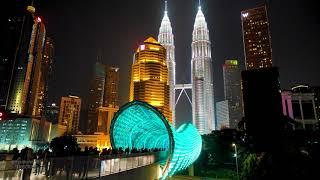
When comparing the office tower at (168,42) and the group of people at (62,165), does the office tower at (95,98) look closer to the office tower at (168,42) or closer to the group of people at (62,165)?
the office tower at (168,42)

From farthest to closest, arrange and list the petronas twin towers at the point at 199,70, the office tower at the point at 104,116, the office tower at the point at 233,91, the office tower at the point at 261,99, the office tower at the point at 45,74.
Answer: the office tower at the point at 233,91 < the petronas twin towers at the point at 199,70 < the office tower at the point at 104,116 < the office tower at the point at 45,74 < the office tower at the point at 261,99

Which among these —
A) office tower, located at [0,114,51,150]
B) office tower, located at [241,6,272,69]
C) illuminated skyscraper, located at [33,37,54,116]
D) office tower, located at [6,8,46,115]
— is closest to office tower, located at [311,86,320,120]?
office tower, located at [241,6,272,69]

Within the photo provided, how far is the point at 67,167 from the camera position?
9.68 metres

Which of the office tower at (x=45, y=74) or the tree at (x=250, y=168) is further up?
the office tower at (x=45, y=74)

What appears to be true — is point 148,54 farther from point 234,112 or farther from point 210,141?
point 234,112

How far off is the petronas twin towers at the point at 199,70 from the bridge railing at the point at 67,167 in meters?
157

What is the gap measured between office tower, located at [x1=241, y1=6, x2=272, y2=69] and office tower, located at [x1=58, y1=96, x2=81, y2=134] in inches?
3689

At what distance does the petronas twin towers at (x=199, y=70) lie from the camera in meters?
170

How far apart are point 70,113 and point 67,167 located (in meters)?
147

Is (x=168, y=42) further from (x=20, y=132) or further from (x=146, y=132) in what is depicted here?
(x=146, y=132)

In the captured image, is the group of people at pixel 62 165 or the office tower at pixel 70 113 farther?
the office tower at pixel 70 113

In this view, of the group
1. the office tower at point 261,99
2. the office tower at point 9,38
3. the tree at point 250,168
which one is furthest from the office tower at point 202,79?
the tree at point 250,168

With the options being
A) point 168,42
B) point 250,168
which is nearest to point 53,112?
point 168,42

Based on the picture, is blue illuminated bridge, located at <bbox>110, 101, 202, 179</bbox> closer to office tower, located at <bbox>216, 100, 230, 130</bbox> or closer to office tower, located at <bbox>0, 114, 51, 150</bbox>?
office tower, located at <bbox>0, 114, 51, 150</bbox>
